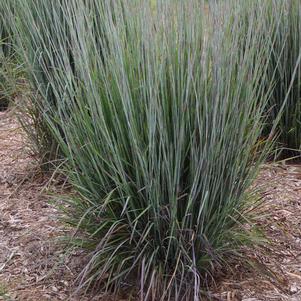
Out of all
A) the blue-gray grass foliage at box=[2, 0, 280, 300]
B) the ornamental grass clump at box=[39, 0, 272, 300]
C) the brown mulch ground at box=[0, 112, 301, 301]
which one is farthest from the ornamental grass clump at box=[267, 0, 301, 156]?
the blue-gray grass foliage at box=[2, 0, 280, 300]

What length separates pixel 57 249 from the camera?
10.6 feet

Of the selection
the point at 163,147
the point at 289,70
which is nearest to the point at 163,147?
the point at 163,147

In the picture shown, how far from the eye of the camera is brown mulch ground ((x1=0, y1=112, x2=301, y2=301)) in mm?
2928

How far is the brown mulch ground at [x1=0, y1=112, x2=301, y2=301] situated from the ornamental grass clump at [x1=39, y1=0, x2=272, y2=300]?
0.60 ft

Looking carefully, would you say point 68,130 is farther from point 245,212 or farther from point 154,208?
point 245,212

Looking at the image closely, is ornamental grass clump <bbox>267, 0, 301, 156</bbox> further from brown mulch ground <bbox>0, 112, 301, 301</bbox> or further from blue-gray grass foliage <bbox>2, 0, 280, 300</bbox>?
blue-gray grass foliage <bbox>2, 0, 280, 300</bbox>

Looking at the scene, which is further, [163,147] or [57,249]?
[57,249]

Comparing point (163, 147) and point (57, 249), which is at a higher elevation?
point (163, 147)

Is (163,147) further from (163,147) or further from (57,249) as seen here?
(57,249)

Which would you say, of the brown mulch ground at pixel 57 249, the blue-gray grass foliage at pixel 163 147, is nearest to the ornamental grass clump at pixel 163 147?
the blue-gray grass foliage at pixel 163 147

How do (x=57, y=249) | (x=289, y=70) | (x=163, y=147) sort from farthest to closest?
(x=289, y=70) → (x=57, y=249) → (x=163, y=147)

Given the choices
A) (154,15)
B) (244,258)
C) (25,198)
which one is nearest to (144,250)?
(244,258)

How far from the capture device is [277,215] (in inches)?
134

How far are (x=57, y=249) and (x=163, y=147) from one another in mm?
985
